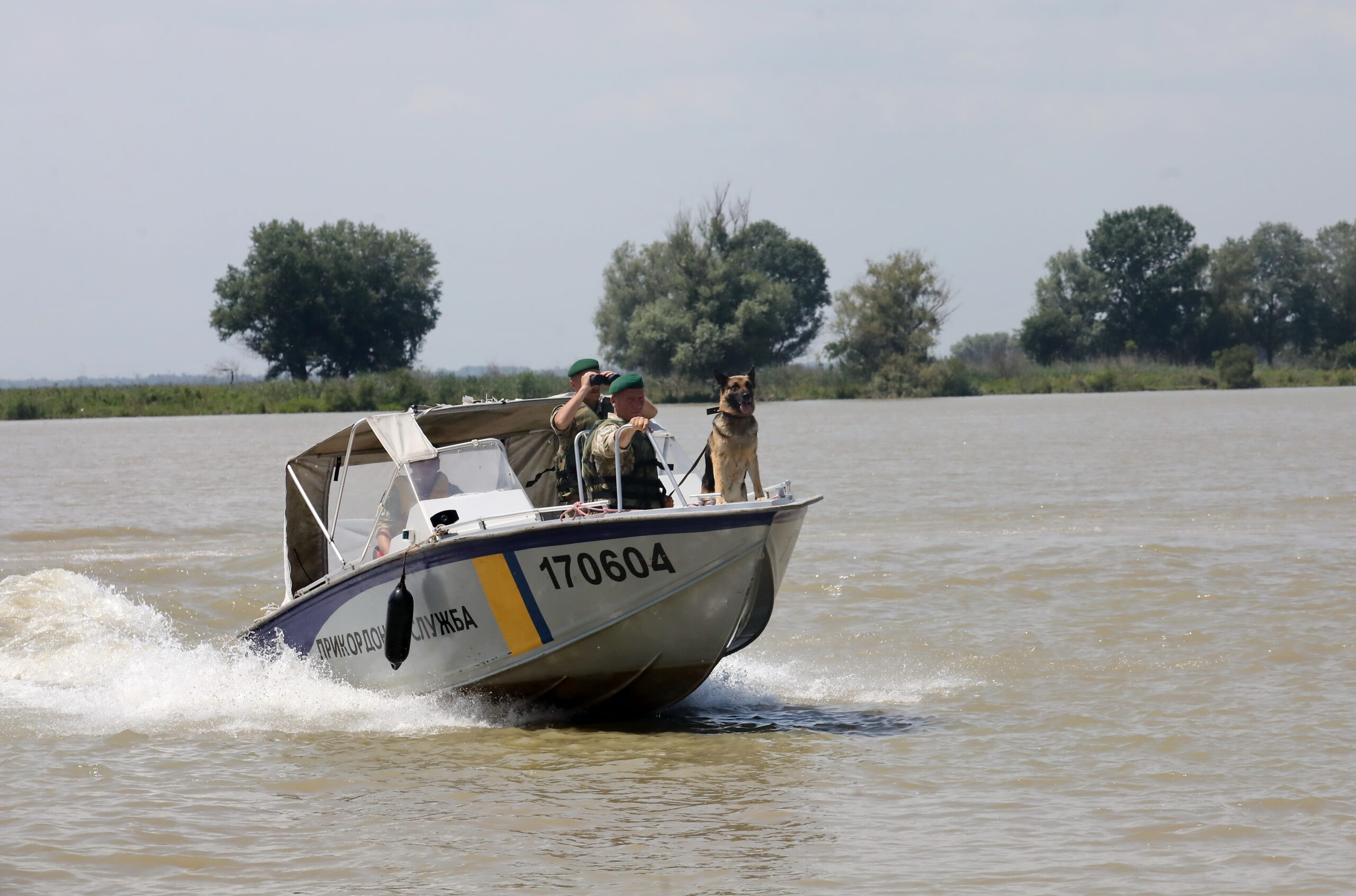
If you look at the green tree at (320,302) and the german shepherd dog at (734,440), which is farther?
the green tree at (320,302)

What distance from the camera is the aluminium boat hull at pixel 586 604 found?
7.66 m

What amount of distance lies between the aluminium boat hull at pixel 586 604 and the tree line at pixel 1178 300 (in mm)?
87438

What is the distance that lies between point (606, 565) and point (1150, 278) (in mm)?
94310

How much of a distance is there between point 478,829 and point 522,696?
6.23ft

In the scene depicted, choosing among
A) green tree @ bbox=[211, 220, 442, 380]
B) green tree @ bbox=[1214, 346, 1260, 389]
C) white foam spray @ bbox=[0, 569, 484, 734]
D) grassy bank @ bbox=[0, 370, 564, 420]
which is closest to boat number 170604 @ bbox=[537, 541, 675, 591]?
white foam spray @ bbox=[0, 569, 484, 734]

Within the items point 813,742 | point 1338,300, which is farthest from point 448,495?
point 1338,300

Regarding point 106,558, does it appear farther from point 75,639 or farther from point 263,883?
point 263,883

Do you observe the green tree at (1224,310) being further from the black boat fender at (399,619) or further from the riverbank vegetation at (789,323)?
the black boat fender at (399,619)

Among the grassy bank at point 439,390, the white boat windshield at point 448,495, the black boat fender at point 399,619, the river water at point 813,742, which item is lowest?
the river water at point 813,742

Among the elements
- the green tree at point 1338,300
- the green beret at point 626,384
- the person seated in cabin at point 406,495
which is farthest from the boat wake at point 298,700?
the green tree at point 1338,300

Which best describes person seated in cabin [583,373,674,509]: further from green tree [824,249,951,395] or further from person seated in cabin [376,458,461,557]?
green tree [824,249,951,395]

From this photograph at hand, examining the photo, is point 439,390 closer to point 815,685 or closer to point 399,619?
point 815,685

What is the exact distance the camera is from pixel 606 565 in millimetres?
7730

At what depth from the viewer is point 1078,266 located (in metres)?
98.9
